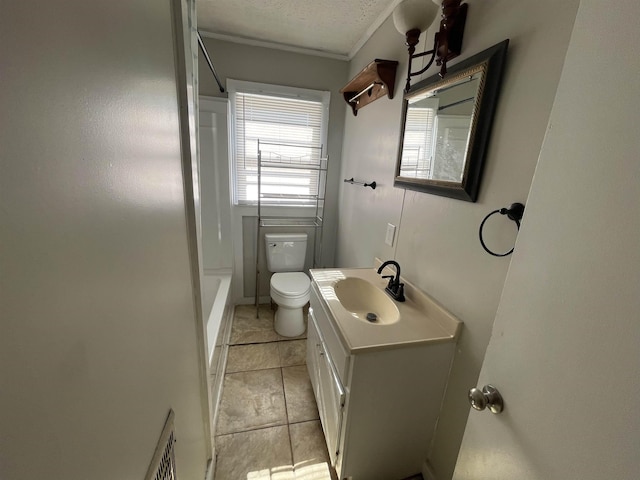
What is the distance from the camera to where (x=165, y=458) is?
2.36 ft

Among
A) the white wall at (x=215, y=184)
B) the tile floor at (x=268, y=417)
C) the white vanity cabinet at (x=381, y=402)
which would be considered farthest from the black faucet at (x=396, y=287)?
the white wall at (x=215, y=184)

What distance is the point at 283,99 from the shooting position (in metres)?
2.31

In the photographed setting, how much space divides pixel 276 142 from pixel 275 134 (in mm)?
72

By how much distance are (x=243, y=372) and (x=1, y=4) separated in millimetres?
2093

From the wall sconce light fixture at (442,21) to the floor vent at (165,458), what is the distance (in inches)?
62.5

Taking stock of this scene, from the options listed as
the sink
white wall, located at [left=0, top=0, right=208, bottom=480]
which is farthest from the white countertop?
white wall, located at [left=0, top=0, right=208, bottom=480]

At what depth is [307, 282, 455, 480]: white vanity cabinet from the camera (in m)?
1.05

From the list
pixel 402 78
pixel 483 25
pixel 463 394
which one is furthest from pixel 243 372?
pixel 483 25

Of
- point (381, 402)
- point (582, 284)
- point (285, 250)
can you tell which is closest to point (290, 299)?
point (285, 250)

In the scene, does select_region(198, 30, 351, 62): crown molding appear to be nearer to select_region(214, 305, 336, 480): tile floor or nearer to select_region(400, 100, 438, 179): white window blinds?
select_region(400, 100, 438, 179): white window blinds

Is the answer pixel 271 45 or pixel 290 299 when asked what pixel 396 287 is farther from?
pixel 271 45

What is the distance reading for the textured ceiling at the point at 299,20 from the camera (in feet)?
5.27

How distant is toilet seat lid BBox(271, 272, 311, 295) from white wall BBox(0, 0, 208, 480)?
4.71 ft

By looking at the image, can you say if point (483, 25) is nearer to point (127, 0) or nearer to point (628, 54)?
point (628, 54)
